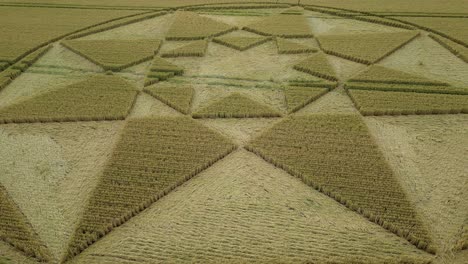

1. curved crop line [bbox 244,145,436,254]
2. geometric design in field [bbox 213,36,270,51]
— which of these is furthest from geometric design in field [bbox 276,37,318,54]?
curved crop line [bbox 244,145,436,254]

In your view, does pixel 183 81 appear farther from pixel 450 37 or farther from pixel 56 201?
pixel 450 37

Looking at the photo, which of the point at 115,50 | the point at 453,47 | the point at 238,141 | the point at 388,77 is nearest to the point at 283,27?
the point at 388,77

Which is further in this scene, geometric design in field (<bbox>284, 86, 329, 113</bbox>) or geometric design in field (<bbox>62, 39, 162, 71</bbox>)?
geometric design in field (<bbox>62, 39, 162, 71</bbox>)

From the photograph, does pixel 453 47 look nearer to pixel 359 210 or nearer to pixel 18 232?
pixel 359 210

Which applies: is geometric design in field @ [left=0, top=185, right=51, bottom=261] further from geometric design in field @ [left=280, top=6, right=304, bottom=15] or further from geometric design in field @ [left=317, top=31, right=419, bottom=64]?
geometric design in field @ [left=280, top=6, right=304, bottom=15]

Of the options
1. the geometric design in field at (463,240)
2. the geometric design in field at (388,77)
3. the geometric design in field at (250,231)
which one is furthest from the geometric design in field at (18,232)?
the geometric design in field at (388,77)

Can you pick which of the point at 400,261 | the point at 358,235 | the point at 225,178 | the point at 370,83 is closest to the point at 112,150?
the point at 225,178
